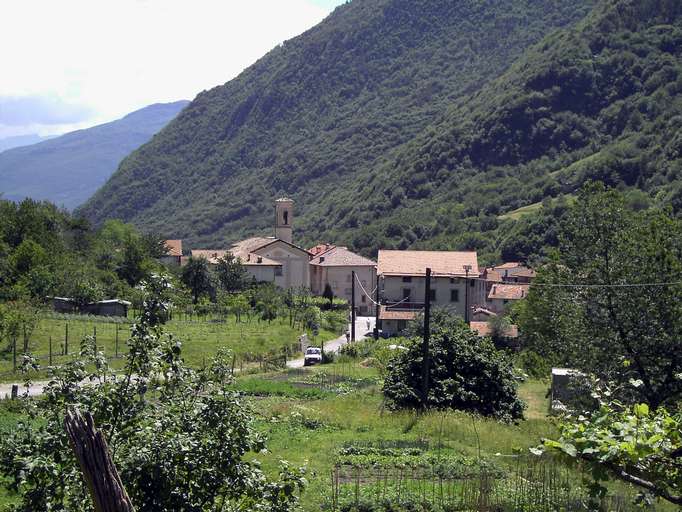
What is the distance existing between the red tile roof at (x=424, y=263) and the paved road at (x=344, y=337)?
4.83 metres

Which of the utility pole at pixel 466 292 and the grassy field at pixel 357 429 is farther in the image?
the utility pole at pixel 466 292

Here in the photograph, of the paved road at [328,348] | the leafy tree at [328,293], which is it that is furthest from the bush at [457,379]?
the leafy tree at [328,293]

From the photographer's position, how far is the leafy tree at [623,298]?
20.9 meters

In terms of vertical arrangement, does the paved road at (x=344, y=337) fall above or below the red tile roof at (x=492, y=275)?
below

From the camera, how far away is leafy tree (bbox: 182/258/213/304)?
61.3 meters

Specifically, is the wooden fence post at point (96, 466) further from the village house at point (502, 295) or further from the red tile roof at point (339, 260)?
the red tile roof at point (339, 260)

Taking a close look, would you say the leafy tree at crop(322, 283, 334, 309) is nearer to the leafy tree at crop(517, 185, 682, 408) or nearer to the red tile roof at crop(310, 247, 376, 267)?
the red tile roof at crop(310, 247, 376, 267)

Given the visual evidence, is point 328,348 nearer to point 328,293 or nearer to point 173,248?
point 328,293

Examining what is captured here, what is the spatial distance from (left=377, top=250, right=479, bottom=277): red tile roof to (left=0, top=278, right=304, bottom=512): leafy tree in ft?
186

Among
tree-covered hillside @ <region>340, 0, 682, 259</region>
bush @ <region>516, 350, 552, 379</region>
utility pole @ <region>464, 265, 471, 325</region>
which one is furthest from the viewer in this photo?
tree-covered hillside @ <region>340, 0, 682, 259</region>

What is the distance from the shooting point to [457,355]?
2506 centimetres

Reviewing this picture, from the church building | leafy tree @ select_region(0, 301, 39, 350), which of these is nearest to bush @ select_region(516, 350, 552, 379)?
leafy tree @ select_region(0, 301, 39, 350)

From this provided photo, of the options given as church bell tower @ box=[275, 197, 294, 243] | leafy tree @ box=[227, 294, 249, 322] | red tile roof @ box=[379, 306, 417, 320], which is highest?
church bell tower @ box=[275, 197, 294, 243]

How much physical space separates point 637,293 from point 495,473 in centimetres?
893
